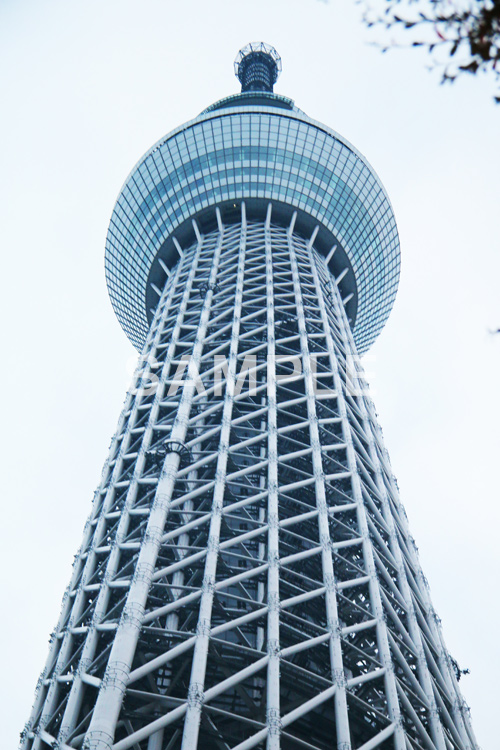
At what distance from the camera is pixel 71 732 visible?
27.6m

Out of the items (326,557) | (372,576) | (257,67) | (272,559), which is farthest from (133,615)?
(257,67)

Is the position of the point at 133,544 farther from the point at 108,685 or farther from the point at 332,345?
the point at 332,345

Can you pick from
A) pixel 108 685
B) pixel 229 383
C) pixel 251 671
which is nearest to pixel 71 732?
pixel 108 685

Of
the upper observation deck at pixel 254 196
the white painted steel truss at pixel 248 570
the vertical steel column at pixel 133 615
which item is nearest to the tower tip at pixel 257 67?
the upper observation deck at pixel 254 196

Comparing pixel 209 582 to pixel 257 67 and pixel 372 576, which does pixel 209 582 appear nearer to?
pixel 372 576

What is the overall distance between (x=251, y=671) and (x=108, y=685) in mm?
5670

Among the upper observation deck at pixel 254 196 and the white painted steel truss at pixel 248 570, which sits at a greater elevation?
the upper observation deck at pixel 254 196

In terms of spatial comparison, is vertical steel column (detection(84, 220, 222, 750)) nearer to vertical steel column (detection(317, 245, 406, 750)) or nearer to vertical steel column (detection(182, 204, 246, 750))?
vertical steel column (detection(182, 204, 246, 750))

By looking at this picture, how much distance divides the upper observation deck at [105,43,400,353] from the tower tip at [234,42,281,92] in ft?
83.6

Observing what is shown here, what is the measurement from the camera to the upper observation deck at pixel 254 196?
67.4 metres

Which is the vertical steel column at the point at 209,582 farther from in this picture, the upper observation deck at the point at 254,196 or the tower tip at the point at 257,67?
the tower tip at the point at 257,67

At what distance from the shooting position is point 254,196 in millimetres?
67250

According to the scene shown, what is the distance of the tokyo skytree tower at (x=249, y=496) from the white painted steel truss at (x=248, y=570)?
0.14 metres

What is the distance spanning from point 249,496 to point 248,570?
30.1 ft
